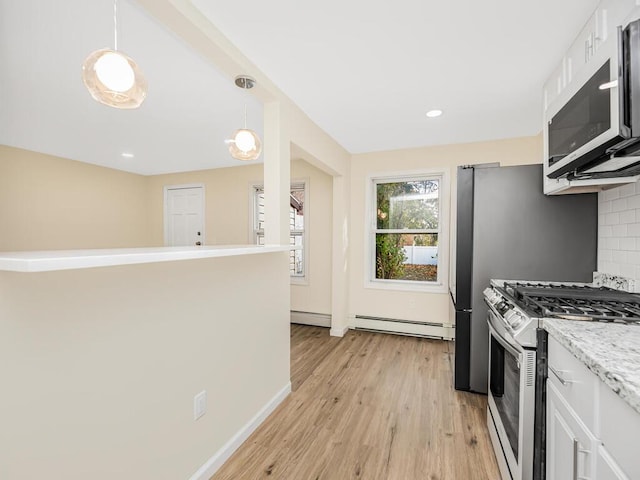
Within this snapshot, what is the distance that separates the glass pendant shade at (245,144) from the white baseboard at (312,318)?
268 cm

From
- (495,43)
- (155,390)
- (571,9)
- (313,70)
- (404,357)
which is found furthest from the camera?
(404,357)

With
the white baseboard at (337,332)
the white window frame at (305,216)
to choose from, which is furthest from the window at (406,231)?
the white window frame at (305,216)

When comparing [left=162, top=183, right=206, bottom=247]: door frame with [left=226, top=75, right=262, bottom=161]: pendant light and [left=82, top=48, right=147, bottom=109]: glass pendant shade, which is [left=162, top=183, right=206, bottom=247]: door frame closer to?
[left=226, top=75, right=262, bottom=161]: pendant light

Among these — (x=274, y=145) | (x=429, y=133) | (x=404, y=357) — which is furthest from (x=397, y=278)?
(x=274, y=145)

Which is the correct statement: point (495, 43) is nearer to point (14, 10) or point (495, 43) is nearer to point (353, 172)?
point (353, 172)

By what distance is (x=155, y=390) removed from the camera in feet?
4.35

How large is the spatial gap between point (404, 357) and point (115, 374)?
8.91 feet

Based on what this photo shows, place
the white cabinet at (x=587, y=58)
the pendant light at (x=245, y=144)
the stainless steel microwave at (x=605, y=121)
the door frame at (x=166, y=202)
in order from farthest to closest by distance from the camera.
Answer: the door frame at (x=166, y=202)
the pendant light at (x=245, y=144)
the white cabinet at (x=587, y=58)
the stainless steel microwave at (x=605, y=121)

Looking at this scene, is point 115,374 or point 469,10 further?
point 469,10

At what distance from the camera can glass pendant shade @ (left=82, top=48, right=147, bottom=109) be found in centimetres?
127

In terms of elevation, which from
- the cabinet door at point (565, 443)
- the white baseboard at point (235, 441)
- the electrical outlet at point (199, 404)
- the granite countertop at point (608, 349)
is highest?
the granite countertop at point (608, 349)

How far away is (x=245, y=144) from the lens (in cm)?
220

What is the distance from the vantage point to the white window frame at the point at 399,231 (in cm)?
366

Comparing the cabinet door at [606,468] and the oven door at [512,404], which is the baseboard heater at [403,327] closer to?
the oven door at [512,404]
